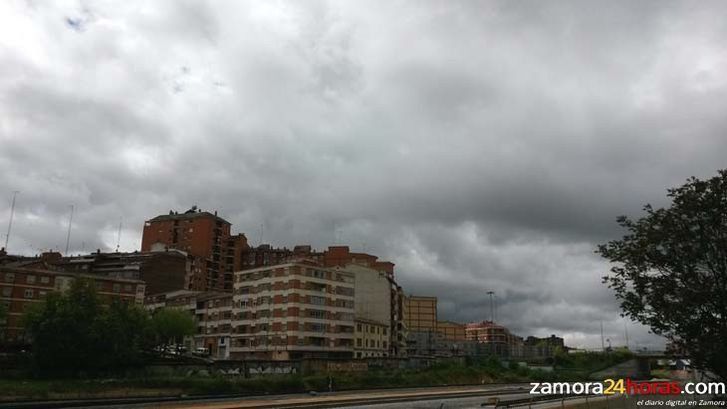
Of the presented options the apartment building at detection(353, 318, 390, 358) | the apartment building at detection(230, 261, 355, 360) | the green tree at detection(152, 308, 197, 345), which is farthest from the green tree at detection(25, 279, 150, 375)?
the apartment building at detection(353, 318, 390, 358)

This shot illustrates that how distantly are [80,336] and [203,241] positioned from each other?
95.9 meters

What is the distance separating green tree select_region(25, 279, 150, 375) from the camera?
64.1 meters

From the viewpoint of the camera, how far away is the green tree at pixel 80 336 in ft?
210

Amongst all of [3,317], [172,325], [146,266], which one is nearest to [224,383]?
[3,317]

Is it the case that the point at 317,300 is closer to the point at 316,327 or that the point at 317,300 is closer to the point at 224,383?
the point at 316,327

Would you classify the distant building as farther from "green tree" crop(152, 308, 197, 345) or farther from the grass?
the grass

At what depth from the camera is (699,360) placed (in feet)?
73.3

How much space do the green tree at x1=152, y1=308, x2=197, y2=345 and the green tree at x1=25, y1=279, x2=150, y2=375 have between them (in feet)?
104

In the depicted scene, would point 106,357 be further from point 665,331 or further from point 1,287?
point 665,331

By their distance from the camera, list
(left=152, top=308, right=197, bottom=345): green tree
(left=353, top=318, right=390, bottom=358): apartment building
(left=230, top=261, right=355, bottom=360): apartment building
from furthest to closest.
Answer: (left=353, top=318, right=390, bottom=358): apartment building, (left=152, top=308, right=197, bottom=345): green tree, (left=230, top=261, right=355, bottom=360): apartment building

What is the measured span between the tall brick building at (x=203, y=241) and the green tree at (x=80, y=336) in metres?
83.7

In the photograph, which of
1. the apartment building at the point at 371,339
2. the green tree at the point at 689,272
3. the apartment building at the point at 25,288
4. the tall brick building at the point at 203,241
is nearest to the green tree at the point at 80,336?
the apartment building at the point at 25,288

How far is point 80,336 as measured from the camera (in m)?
65.4

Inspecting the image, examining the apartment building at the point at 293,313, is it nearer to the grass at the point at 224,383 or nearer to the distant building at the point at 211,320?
the distant building at the point at 211,320
